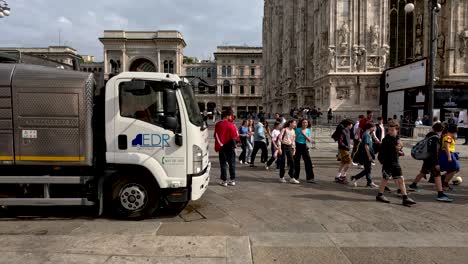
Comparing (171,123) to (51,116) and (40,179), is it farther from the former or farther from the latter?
(40,179)

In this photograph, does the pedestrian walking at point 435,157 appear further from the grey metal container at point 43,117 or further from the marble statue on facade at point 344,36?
the marble statue on facade at point 344,36

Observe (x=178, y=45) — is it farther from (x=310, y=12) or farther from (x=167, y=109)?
(x=167, y=109)

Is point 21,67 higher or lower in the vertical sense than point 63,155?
higher

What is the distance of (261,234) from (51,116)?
3818mm

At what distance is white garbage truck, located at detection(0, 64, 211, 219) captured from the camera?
5.50 meters

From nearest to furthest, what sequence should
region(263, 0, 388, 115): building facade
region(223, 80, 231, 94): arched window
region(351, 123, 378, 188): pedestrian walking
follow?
region(351, 123, 378, 188): pedestrian walking < region(263, 0, 388, 115): building facade < region(223, 80, 231, 94): arched window

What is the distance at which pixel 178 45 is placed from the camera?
9138 cm

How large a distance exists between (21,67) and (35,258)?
316cm

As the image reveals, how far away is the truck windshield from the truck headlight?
450mm

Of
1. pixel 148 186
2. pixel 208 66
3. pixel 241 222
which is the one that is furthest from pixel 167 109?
pixel 208 66

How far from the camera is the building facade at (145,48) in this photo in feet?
295

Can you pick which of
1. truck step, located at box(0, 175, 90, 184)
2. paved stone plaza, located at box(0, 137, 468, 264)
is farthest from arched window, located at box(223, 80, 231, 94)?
truck step, located at box(0, 175, 90, 184)

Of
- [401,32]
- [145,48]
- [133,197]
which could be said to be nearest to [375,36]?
[401,32]

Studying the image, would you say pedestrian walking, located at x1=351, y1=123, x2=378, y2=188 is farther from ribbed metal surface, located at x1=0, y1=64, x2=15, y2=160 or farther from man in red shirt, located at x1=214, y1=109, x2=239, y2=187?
ribbed metal surface, located at x1=0, y1=64, x2=15, y2=160
